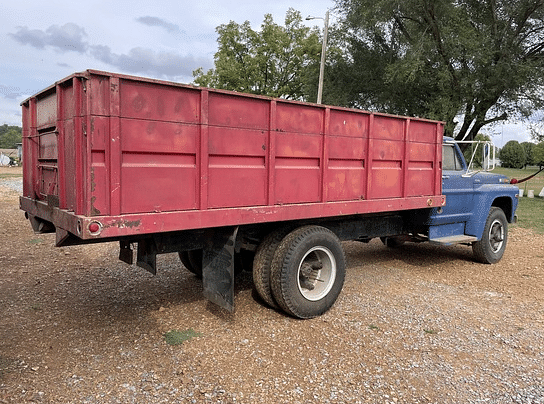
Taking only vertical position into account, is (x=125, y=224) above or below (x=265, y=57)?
below

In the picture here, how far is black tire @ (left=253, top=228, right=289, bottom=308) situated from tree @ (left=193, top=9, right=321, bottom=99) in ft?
85.2

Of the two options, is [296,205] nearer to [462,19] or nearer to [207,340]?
[207,340]

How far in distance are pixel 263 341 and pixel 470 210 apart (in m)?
4.46

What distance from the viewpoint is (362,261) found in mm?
7309

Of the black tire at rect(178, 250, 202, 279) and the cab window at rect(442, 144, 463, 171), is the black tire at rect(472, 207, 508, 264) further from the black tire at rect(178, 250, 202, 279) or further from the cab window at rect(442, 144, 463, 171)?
the black tire at rect(178, 250, 202, 279)

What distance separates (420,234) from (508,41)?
480 inches

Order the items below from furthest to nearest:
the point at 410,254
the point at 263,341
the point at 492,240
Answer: the point at 410,254 → the point at 492,240 → the point at 263,341

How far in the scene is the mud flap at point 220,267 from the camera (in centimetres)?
415

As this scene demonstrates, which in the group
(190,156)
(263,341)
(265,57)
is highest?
(265,57)

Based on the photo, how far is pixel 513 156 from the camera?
3063 inches

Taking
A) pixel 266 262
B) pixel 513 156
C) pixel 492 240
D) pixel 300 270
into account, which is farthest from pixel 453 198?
pixel 513 156

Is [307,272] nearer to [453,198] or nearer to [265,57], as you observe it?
[453,198]

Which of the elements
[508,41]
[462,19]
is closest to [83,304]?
[462,19]

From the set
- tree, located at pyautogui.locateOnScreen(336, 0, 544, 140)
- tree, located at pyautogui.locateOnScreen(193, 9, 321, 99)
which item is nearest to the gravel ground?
tree, located at pyautogui.locateOnScreen(336, 0, 544, 140)
